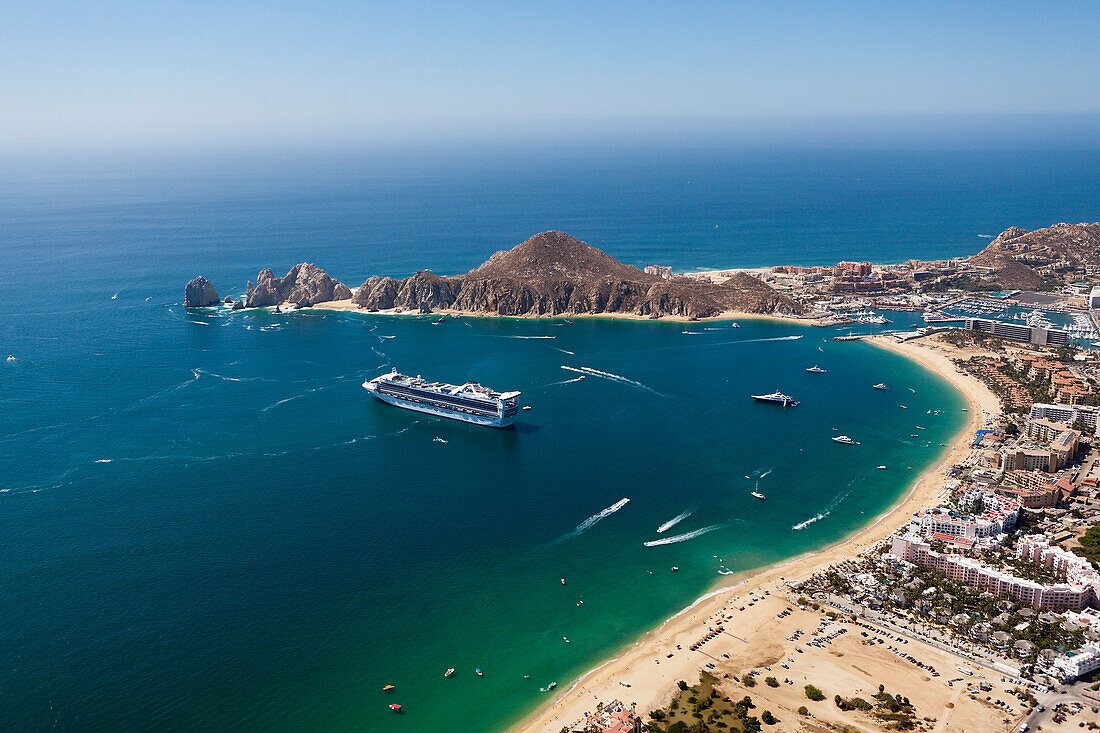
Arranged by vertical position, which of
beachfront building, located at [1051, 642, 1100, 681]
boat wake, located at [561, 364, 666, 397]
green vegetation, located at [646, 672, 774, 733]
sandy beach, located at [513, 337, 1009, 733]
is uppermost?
boat wake, located at [561, 364, 666, 397]

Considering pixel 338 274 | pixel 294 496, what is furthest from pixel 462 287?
pixel 294 496

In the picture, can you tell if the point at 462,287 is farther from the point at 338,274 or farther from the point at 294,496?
the point at 294,496

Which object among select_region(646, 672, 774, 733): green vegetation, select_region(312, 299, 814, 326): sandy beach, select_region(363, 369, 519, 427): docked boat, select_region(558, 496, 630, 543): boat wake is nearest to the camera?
select_region(646, 672, 774, 733): green vegetation

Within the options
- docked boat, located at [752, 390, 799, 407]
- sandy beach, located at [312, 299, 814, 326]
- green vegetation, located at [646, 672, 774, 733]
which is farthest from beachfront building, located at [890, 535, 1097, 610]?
sandy beach, located at [312, 299, 814, 326]

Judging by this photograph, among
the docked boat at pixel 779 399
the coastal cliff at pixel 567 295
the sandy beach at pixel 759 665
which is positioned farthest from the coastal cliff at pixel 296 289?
the sandy beach at pixel 759 665

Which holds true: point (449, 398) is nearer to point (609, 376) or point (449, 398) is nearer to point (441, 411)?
point (441, 411)

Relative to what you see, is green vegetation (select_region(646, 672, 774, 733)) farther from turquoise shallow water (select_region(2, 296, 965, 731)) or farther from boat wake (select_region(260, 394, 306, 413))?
boat wake (select_region(260, 394, 306, 413))
